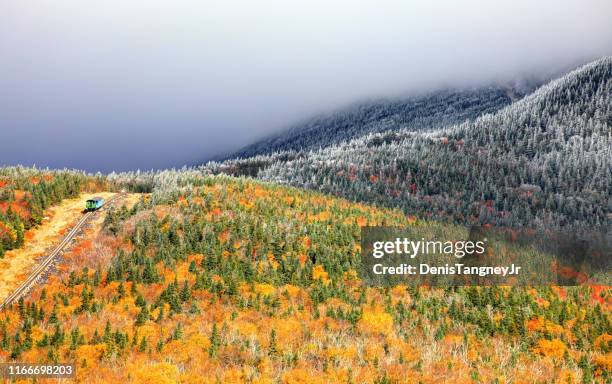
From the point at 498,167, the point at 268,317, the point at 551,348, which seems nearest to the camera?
the point at 551,348

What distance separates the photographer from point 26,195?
129 ft

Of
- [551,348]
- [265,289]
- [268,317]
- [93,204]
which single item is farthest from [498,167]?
[268,317]

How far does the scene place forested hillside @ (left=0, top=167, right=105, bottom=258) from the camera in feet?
106

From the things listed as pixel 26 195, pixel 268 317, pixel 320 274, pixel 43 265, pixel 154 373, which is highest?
pixel 26 195

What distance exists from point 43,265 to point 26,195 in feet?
42.6

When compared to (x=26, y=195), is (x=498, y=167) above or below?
above

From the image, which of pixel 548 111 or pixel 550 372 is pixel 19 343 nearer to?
pixel 550 372

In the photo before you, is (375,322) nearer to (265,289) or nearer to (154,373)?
(265,289)

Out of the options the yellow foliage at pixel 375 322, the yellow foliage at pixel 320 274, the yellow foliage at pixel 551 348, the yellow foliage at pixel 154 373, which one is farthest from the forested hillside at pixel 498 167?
the yellow foliage at pixel 154 373

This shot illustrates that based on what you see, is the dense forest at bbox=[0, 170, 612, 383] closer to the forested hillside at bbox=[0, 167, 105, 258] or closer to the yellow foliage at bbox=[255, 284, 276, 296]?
the yellow foliage at bbox=[255, 284, 276, 296]

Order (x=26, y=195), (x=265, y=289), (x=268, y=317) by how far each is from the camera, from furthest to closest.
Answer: (x=26, y=195) < (x=265, y=289) < (x=268, y=317)

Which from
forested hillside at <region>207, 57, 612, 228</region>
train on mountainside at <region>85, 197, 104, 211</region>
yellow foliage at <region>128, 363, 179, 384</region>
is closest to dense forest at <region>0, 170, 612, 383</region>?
yellow foliage at <region>128, 363, 179, 384</region>

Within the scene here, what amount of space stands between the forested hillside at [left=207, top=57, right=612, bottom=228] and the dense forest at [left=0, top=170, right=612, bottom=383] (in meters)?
43.5

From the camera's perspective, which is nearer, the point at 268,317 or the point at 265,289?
the point at 268,317
